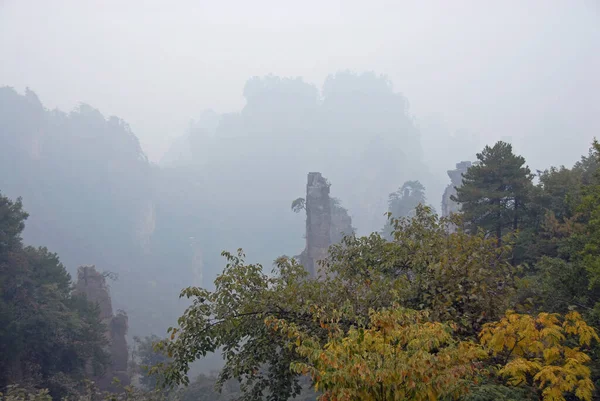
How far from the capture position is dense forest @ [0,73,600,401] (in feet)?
18.4

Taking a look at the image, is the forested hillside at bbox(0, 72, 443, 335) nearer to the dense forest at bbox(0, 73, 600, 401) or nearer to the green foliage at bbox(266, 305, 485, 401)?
the dense forest at bbox(0, 73, 600, 401)

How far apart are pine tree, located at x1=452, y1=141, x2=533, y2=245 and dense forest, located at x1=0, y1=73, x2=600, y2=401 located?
4.2 inches

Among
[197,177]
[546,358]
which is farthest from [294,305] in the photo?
[197,177]

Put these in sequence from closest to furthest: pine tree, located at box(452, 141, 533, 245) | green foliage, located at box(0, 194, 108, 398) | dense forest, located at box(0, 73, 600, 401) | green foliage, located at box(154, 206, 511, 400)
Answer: dense forest, located at box(0, 73, 600, 401) → green foliage, located at box(154, 206, 511, 400) → pine tree, located at box(452, 141, 533, 245) → green foliage, located at box(0, 194, 108, 398)

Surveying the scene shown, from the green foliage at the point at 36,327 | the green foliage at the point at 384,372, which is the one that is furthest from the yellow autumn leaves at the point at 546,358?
the green foliage at the point at 36,327

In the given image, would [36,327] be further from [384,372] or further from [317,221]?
[317,221]

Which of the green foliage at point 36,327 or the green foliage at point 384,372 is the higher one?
the green foliage at point 36,327

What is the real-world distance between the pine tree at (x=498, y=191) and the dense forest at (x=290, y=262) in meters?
0.11

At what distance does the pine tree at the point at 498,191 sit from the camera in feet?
66.6

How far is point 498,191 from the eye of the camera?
68.1 ft

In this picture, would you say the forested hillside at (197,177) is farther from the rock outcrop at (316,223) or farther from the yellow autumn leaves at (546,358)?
the yellow autumn leaves at (546,358)

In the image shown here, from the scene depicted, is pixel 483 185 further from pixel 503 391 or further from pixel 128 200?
pixel 128 200

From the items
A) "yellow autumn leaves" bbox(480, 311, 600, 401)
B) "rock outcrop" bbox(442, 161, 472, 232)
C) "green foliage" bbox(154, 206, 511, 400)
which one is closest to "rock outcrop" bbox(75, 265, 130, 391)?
"green foliage" bbox(154, 206, 511, 400)

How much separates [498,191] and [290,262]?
14.5 m
